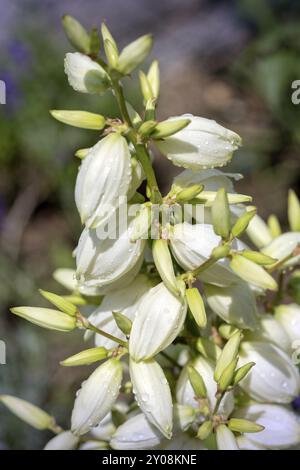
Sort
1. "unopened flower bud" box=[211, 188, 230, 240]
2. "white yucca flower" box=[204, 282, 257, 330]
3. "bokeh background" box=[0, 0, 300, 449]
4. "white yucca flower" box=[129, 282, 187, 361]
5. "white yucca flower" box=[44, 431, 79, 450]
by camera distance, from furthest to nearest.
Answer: "bokeh background" box=[0, 0, 300, 449]
"white yucca flower" box=[44, 431, 79, 450]
"white yucca flower" box=[204, 282, 257, 330]
"white yucca flower" box=[129, 282, 187, 361]
"unopened flower bud" box=[211, 188, 230, 240]

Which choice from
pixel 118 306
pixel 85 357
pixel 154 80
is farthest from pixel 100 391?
pixel 154 80

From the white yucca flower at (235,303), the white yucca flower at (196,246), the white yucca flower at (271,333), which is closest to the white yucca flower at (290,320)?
the white yucca flower at (271,333)

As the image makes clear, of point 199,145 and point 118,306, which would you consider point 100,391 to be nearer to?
point 118,306

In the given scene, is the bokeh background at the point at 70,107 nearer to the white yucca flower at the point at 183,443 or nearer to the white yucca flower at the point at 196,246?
the white yucca flower at the point at 183,443

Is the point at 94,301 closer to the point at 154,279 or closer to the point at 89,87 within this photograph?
the point at 154,279

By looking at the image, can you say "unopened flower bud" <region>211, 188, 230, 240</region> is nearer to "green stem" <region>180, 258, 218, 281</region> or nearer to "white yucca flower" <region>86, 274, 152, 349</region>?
"green stem" <region>180, 258, 218, 281</region>

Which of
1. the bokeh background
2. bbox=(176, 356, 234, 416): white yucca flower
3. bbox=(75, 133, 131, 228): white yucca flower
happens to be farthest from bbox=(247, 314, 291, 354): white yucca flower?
the bokeh background
